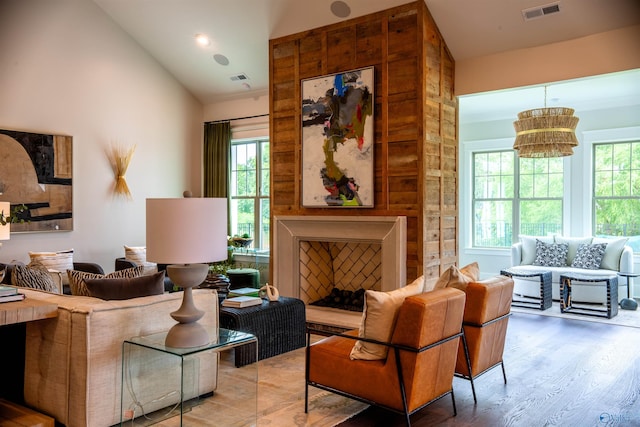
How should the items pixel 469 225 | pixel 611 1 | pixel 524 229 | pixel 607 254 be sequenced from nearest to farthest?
pixel 611 1 < pixel 607 254 < pixel 524 229 < pixel 469 225

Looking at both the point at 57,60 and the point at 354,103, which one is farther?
the point at 57,60

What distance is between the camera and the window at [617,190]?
7414 millimetres

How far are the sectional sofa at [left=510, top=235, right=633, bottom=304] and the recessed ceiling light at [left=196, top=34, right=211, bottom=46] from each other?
200 inches

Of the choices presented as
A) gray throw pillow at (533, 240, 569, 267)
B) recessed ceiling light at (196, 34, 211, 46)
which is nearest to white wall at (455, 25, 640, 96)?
gray throw pillow at (533, 240, 569, 267)

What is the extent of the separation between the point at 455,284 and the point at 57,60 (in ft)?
18.5

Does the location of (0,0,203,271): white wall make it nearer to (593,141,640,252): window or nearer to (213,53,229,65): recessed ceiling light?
(213,53,229,65): recessed ceiling light

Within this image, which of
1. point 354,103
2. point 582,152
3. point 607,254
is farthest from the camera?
point 582,152

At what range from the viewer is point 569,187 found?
7.84 metres

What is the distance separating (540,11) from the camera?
4.77 metres

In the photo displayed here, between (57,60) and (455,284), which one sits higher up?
(57,60)

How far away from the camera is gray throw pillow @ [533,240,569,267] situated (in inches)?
289

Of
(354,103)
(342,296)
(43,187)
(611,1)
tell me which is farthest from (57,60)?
(611,1)

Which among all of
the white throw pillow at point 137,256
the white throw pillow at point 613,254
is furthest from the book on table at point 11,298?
the white throw pillow at point 613,254

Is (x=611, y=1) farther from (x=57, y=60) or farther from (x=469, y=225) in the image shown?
(x=57, y=60)
